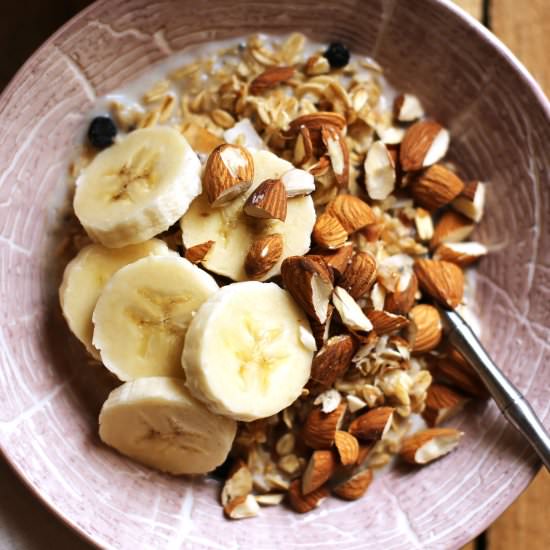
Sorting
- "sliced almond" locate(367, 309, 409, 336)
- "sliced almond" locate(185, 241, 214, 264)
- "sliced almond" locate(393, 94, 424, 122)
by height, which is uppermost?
"sliced almond" locate(393, 94, 424, 122)

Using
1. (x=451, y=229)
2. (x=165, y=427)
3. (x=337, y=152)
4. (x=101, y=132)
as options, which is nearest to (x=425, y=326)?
(x=451, y=229)

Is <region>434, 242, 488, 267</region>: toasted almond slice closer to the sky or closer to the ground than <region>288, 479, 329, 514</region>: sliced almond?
closer to the sky

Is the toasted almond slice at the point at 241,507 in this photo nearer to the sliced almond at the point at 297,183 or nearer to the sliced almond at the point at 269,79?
the sliced almond at the point at 297,183

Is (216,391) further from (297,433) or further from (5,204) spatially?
(5,204)

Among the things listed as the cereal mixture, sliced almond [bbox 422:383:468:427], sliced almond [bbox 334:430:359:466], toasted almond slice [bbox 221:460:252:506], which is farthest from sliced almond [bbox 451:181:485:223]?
toasted almond slice [bbox 221:460:252:506]

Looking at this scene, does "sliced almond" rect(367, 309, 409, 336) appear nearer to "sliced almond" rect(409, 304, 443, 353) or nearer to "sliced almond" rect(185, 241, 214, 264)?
"sliced almond" rect(409, 304, 443, 353)

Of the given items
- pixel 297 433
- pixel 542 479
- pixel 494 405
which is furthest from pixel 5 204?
pixel 542 479

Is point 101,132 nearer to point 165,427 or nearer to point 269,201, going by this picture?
point 269,201
